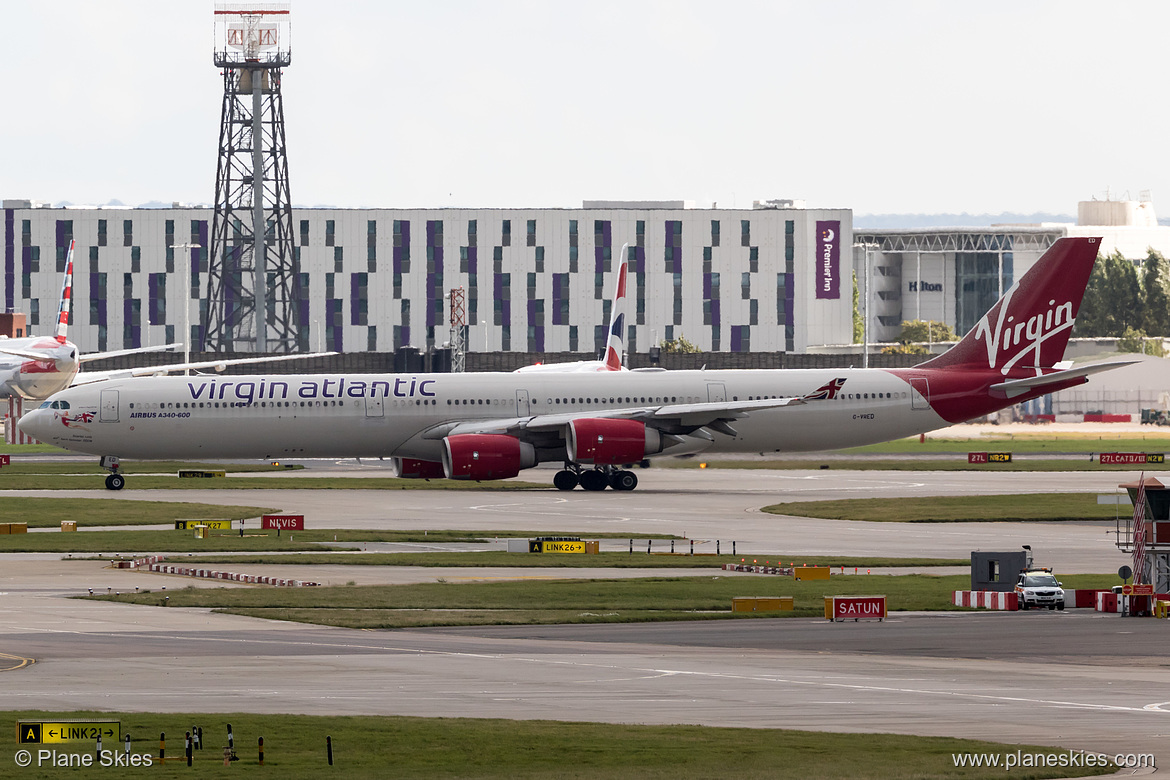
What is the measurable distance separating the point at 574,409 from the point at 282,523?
20154 millimetres

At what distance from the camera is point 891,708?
22.8m

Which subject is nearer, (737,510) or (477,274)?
(737,510)

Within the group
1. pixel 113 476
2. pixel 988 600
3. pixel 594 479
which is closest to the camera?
pixel 988 600

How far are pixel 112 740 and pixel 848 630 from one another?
15549mm

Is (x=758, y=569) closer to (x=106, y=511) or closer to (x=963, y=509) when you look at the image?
(x=963, y=509)

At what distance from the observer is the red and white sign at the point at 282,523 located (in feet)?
167

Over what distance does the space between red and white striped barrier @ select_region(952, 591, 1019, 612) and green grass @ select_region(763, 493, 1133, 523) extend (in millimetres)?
21132

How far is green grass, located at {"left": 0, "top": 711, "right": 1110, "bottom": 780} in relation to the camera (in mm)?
18891

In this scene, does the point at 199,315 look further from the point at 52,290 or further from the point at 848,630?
the point at 848,630

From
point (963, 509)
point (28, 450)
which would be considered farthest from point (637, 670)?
point (28, 450)

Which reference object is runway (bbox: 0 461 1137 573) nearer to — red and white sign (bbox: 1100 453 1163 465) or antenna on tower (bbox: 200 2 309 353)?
red and white sign (bbox: 1100 453 1163 465)

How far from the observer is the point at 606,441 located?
65562 millimetres

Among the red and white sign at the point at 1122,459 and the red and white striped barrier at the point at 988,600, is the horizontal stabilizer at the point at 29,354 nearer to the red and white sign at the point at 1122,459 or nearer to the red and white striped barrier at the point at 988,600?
the red and white sign at the point at 1122,459

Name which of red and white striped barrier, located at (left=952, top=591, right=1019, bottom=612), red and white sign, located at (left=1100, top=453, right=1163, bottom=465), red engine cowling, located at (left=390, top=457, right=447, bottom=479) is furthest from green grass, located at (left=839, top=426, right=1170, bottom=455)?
red and white striped barrier, located at (left=952, top=591, right=1019, bottom=612)
